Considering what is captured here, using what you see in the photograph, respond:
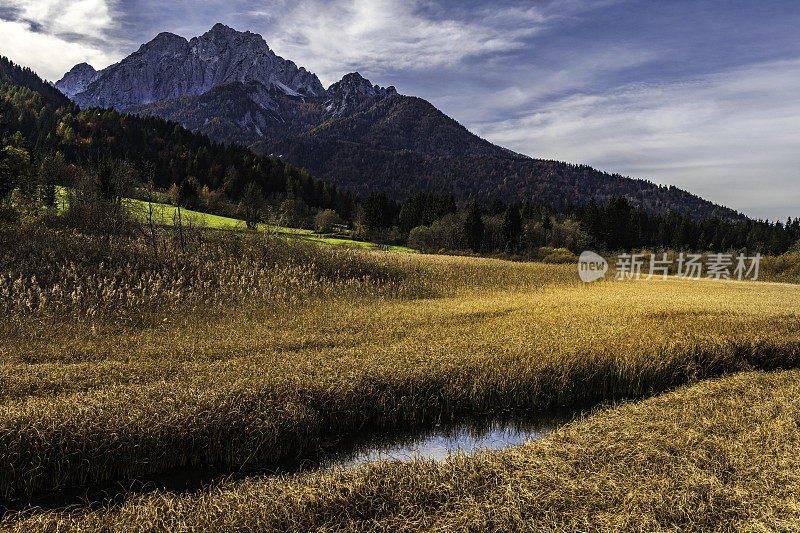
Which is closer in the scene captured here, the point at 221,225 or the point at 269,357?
the point at 269,357

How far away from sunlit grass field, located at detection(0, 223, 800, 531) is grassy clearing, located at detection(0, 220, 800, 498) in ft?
0.15

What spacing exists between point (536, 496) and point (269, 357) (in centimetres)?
614

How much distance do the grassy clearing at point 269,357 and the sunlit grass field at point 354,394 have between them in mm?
45

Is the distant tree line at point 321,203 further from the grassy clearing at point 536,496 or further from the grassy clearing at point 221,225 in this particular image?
the grassy clearing at point 536,496

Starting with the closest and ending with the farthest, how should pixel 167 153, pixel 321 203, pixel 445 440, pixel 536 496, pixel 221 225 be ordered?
1. pixel 536 496
2. pixel 445 440
3. pixel 221 225
4. pixel 167 153
5. pixel 321 203

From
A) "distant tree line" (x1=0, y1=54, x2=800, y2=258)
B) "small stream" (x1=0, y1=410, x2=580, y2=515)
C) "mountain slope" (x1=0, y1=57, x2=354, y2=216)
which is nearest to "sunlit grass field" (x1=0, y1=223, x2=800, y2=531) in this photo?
"small stream" (x1=0, y1=410, x2=580, y2=515)

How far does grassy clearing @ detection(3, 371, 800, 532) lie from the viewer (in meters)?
3.59

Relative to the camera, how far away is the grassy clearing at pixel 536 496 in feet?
11.8

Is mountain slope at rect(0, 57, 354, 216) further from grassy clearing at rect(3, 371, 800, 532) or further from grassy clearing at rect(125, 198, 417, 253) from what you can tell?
grassy clearing at rect(3, 371, 800, 532)

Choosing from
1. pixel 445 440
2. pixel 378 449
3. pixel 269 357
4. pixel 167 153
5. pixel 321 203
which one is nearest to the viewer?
pixel 378 449

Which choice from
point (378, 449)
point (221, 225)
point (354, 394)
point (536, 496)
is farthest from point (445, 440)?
point (221, 225)

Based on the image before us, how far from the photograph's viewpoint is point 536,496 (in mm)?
3891

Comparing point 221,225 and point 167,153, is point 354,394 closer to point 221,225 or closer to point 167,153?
point 221,225

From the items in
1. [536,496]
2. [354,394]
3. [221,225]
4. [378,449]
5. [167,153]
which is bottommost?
[378,449]
